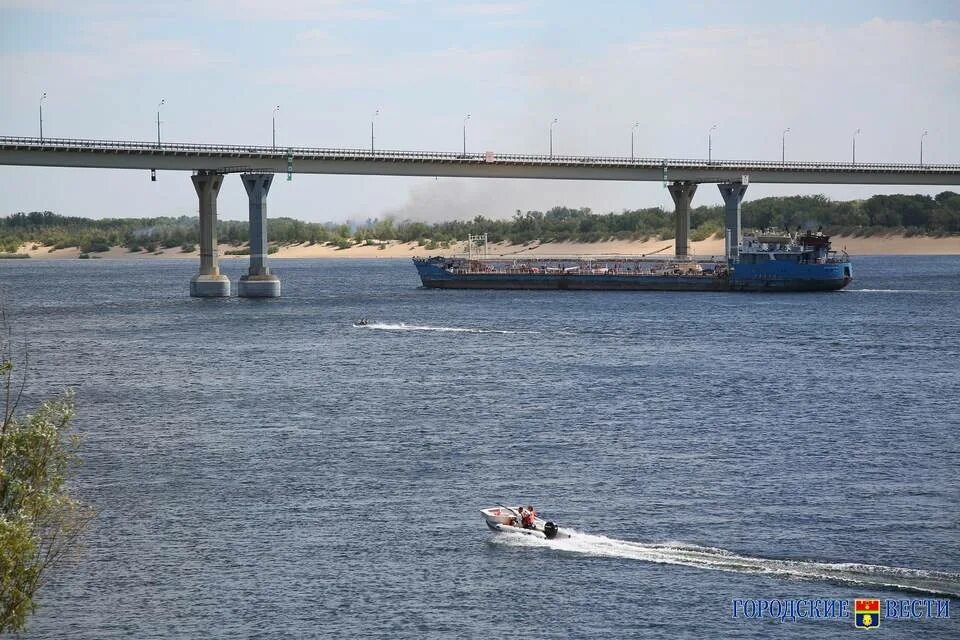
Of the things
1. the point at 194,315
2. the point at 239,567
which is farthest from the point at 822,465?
the point at 194,315

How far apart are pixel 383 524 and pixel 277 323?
8622 centimetres

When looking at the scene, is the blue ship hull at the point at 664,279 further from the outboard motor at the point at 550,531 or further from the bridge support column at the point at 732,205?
the outboard motor at the point at 550,531

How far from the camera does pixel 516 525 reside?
1908 inches

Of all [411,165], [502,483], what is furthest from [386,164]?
[502,483]

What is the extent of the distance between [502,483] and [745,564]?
1390 centimetres

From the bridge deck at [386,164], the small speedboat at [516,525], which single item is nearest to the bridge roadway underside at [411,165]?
the bridge deck at [386,164]

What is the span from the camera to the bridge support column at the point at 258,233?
158750 mm

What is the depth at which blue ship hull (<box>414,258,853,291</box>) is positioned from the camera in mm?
172000

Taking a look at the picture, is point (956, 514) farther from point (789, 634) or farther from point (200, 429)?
point (200, 429)

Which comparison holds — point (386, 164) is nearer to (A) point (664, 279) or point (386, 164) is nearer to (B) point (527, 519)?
(A) point (664, 279)

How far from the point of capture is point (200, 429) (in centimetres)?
7100

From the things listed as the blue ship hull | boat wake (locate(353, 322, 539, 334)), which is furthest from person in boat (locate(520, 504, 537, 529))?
the blue ship hull

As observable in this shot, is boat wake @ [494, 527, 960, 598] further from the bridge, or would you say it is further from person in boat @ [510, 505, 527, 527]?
the bridge

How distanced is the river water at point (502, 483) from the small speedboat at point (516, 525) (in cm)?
57
